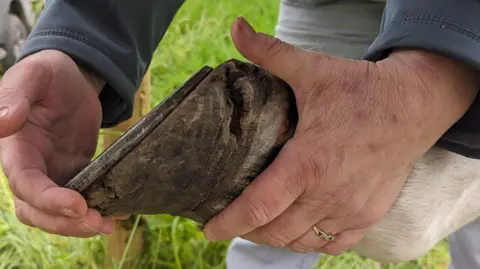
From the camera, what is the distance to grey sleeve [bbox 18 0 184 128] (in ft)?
2.44

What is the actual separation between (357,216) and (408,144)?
9 cm

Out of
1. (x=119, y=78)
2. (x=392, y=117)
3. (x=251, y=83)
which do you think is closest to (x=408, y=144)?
(x=392, y=117)

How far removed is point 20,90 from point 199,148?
213 mm

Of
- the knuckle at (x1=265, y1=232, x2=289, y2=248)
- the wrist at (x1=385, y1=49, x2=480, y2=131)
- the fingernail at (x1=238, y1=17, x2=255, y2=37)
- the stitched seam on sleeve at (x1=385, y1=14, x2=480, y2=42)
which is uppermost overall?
the stitched seam on sleeve at (x1=385, y1=14, x2=480, y2=42)

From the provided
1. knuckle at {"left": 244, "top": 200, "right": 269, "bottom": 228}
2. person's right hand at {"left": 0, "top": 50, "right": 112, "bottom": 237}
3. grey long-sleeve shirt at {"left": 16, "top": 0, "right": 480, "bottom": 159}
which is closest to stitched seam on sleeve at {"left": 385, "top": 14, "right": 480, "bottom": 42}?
grey long-sleeve shirt at {"left": 16, "top": 0, "right": 480, "bottom": 159}

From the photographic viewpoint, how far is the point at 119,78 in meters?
0.77

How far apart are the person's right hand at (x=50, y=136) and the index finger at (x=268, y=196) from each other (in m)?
0.12

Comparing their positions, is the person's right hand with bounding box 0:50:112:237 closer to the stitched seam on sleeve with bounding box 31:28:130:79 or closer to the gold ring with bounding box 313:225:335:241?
the stitched seam on sleeve with bounding box 31:28:130:79

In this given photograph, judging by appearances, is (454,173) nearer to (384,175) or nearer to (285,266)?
(384,175)

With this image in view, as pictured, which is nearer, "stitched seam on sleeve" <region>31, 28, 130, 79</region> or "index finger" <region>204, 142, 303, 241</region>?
"index finger" <region>204, 142, 303, 241</region>

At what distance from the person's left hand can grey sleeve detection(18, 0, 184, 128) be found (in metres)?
0.25

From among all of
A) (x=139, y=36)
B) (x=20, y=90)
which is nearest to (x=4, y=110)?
(x=20, y=90)

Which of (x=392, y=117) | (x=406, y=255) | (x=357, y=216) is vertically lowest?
(x=406, y=255)

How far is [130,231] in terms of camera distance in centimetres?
121
